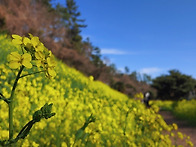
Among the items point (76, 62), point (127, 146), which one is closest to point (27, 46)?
point (127, 146)

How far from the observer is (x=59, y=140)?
3.05 metres

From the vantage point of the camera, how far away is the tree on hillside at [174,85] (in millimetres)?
24594

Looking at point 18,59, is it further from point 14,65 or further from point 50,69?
point 50,69

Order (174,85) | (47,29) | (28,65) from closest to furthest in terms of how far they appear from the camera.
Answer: (28,65), (47,29), (174,85)

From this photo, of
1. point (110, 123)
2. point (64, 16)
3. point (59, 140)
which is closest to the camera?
point (59, 140)

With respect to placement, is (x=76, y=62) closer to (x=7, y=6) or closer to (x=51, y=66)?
(x=7, y=6)

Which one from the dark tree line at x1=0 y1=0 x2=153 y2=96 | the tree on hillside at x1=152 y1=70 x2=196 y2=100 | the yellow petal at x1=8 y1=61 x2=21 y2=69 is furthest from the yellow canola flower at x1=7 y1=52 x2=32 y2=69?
the tree on hillside at x1=152 y1=70 x2=196 y2=100

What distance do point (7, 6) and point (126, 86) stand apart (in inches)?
567

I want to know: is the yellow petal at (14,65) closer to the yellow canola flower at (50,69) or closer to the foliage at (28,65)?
the foliage at (28,65)

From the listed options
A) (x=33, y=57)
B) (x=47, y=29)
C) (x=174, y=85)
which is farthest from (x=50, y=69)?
(x=174, y=85)

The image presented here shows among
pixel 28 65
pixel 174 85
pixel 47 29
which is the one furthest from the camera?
pixel 174 85

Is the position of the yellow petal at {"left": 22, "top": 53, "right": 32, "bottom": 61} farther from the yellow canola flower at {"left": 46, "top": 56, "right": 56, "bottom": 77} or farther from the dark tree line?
the dark tree line

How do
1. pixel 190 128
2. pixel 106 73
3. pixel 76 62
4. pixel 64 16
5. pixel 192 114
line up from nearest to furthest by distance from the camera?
pixel 190 128, pixel 192 114, pixel 76 62, pixel 106 73, pixel 64 16

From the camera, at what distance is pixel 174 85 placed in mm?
24609
